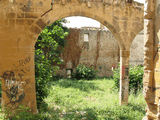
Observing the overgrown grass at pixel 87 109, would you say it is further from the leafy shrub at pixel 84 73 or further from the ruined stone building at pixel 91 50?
the ruined stone building at pixel 91 50

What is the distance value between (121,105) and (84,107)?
4.27 ft

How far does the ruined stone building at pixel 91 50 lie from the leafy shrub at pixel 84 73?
68 centimetres

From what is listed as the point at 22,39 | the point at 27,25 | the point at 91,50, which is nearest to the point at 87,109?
the point at 22,39

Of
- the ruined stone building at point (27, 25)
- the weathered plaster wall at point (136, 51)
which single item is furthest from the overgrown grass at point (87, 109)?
the weathered plaster wall at point (136, 51)

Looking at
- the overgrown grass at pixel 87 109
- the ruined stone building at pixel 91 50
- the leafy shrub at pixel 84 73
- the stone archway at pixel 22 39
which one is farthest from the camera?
the ruined stone building at pixel 91 50

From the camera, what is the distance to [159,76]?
1.84 meters

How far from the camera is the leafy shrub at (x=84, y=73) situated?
40.0 ft

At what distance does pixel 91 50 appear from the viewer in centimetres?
1333

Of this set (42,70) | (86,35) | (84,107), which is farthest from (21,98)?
(86,35)

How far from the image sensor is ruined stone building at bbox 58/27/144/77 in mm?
13000

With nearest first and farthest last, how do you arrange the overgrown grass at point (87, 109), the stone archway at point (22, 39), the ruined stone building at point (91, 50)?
the stone archway at point (22, 39) → the overgrown grass at point (87, 109) → the ruined stone building at point (91, 50)

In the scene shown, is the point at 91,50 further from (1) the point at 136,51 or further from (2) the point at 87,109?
(2) the point at 87,109

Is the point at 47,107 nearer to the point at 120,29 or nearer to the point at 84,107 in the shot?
the point at 84,107

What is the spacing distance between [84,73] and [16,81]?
318 inches
